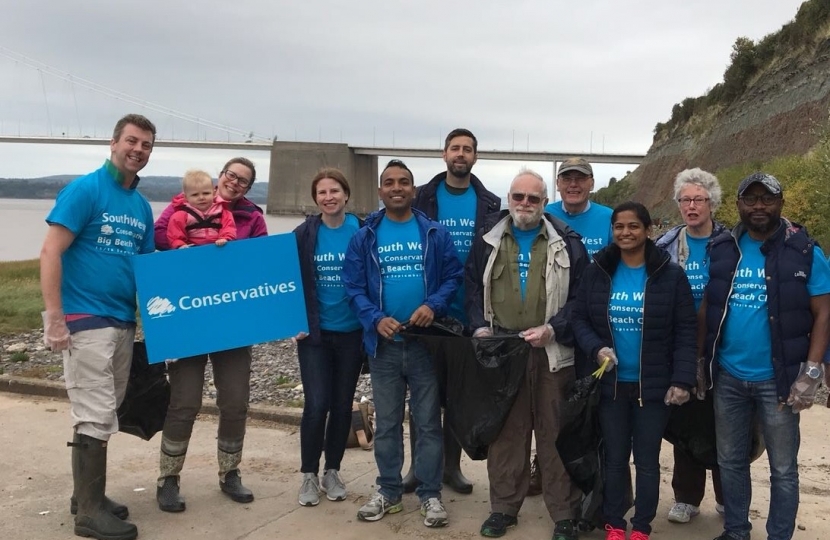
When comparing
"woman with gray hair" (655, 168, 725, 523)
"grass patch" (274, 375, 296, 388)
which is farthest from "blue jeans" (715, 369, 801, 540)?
"grass patch" (274, 375, 296, 388)

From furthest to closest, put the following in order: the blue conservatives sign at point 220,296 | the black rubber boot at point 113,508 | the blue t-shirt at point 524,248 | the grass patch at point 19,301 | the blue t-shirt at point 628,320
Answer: the grass patch at point 19,301
the blue conservatives sign at point 220,296
the black rubber boot at point 113,508
the blue t-shirt at point 524,248
the blue t-shirt at point 628,320

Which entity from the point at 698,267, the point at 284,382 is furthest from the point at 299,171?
the point at 698,267

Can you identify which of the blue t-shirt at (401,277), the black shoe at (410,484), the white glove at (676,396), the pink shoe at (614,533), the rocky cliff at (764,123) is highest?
the rocky cliff at (764,123)

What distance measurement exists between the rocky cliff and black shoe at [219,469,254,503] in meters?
16.2

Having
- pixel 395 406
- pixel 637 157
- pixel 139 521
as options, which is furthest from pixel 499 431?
pixel 637 157

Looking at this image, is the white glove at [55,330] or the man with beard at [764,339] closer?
the man with beard at [764,339]

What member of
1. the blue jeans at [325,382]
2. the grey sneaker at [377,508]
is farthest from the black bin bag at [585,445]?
the blue jeans at [325,382]

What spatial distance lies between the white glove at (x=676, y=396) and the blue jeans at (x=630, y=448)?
2.5 inches

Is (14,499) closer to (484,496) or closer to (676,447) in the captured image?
(484,496)

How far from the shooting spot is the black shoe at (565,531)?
3.87 metres

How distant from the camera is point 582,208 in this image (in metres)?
4.43

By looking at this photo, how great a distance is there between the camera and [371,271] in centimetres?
421

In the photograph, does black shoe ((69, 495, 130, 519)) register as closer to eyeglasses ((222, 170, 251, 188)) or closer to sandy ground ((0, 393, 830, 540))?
sandy ground ((0, 393, 830, 540))

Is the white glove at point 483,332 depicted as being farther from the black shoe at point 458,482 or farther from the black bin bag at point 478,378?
the black shoe at point 458,482
